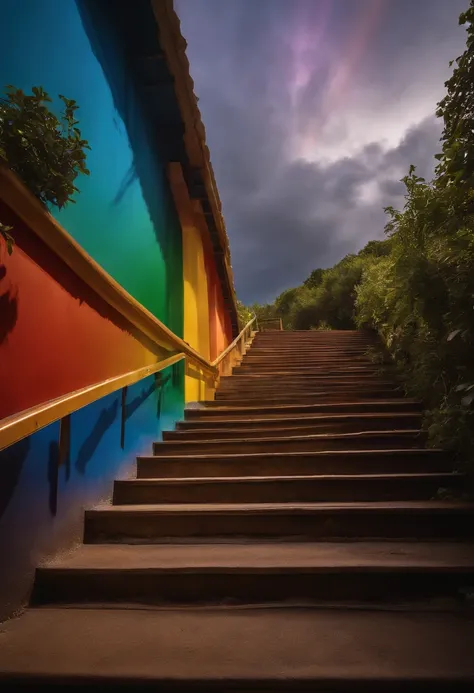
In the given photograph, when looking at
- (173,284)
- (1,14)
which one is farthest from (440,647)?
(173,284)

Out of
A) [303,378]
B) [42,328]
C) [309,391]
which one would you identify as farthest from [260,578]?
[303,378]

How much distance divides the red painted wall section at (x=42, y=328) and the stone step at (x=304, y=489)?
80cm

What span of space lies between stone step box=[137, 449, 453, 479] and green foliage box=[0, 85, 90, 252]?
5.93 ft

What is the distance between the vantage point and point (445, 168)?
2.35 m

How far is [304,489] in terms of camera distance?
93.0 inches

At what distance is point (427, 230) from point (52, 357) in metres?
2.53

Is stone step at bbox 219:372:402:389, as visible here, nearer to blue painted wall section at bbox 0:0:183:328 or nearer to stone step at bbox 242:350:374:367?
stone step at bbox 242:350:374:367

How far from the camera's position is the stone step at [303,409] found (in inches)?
148

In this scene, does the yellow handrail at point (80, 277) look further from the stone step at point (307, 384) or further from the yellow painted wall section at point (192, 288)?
the stone step at point (307, 384)

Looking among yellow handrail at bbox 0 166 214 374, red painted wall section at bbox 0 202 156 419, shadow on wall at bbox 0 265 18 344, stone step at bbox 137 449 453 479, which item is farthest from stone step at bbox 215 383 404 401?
shadow on wall at bbox 0 265 18 344

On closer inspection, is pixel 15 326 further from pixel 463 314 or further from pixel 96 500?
pixel 463 314

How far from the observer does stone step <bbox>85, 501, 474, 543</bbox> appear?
6.55ft

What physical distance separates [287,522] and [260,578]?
48cm

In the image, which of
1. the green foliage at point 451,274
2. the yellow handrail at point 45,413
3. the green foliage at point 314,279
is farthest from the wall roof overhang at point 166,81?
the green foliage at point 314,279
